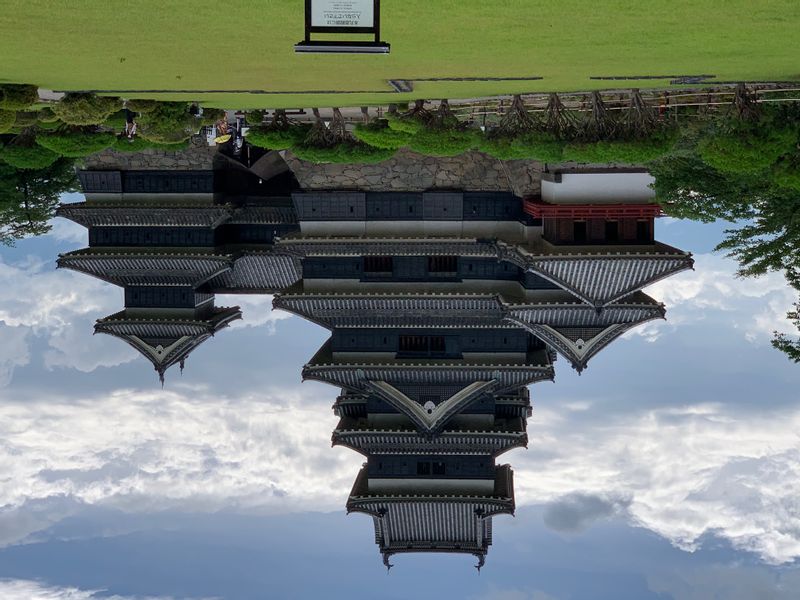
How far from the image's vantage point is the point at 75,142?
A: 139 ft

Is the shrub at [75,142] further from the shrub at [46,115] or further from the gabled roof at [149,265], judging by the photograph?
the gabled roof at [149,265]

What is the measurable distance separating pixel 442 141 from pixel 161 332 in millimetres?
21100

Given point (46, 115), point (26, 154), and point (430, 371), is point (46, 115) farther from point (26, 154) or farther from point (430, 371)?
point (430, 371)

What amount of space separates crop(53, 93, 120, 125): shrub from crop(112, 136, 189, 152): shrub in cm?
944

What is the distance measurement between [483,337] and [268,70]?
21.0 meters

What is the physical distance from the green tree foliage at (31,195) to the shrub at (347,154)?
2920 cm

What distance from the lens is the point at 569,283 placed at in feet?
131

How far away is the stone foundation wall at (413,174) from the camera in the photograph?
142 feet

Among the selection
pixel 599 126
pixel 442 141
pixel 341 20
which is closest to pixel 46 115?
pixel 442 141

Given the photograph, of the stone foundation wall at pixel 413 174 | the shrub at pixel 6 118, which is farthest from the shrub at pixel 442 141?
the shrub at pixel 6 118

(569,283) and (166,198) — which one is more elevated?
(166,198)

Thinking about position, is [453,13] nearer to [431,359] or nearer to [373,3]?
[373,3]

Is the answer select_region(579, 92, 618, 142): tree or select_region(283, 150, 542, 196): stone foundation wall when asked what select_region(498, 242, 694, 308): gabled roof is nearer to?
select_region(283, 150, 542, 196): stone foundation wall

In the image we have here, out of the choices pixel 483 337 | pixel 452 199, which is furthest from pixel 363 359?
pixel 452 199
